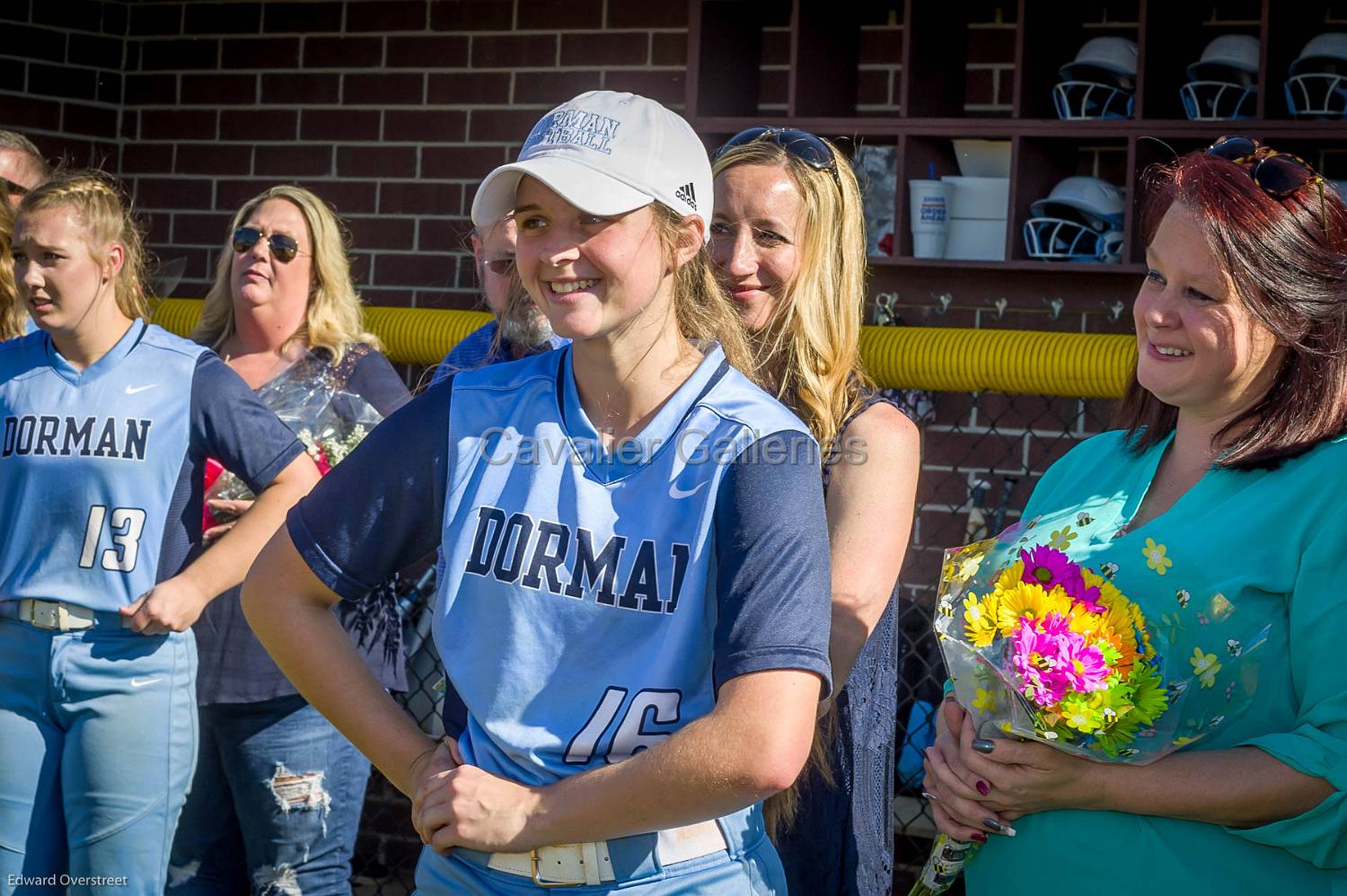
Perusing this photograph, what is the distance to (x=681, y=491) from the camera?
1.69m

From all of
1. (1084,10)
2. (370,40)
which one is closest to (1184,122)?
(1084,10)

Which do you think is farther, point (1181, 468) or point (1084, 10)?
point (1084, 10)

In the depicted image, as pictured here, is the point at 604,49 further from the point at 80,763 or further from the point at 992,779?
the point at 992,779

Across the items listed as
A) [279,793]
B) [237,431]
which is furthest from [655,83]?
[279,793]

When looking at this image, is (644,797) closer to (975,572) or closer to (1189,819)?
(975,572)

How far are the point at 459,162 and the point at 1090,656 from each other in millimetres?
3551

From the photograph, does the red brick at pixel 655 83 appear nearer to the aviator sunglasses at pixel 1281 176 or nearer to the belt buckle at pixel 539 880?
the aviator sunglasses at pixel 1281 176

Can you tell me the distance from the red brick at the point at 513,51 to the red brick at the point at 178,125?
1.07 m

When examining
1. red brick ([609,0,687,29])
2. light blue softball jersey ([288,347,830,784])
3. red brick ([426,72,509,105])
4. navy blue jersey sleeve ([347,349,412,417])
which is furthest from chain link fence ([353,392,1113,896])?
light blue softball jersey ([288,347,830,784])

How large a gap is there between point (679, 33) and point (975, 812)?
3208 mm

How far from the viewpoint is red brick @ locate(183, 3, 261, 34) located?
5109 millimetres

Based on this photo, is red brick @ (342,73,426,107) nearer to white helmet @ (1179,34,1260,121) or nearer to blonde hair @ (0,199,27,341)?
blonde hair @ (0,199,27,341)

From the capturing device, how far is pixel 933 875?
2088 millimetres

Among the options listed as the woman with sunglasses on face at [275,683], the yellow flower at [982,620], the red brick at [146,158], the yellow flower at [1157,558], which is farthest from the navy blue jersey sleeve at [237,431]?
the red brick at [146,158]
